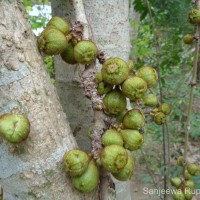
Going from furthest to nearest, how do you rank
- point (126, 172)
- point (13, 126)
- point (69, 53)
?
point (69, 53) < point (126, 172) < point (13, 126)

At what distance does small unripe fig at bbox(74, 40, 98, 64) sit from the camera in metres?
0.87

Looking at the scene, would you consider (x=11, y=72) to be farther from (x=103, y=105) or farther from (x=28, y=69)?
(x=103, y=105)

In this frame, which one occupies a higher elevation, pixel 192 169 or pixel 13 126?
pixel 13 126

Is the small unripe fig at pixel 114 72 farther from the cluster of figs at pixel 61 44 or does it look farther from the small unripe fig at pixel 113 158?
the small unripe fig at pixel 113 158

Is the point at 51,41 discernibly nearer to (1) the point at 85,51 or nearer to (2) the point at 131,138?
(1) the point at 85,51

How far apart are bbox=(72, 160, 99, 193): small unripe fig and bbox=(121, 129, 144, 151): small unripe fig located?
0.11 metres

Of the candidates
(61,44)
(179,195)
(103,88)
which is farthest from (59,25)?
(179,195)

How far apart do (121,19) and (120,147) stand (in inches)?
20.5

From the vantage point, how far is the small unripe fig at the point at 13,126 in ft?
2.51

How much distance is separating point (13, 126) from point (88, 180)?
0.21 metres

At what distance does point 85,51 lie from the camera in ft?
2.85

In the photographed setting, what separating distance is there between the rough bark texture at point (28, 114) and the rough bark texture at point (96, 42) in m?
0.33

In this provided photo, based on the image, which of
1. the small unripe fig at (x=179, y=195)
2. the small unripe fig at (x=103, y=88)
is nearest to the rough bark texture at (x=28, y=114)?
the small unripe fig at (x=103, y=88)

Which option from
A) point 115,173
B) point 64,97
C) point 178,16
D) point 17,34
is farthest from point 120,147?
point 178,16
